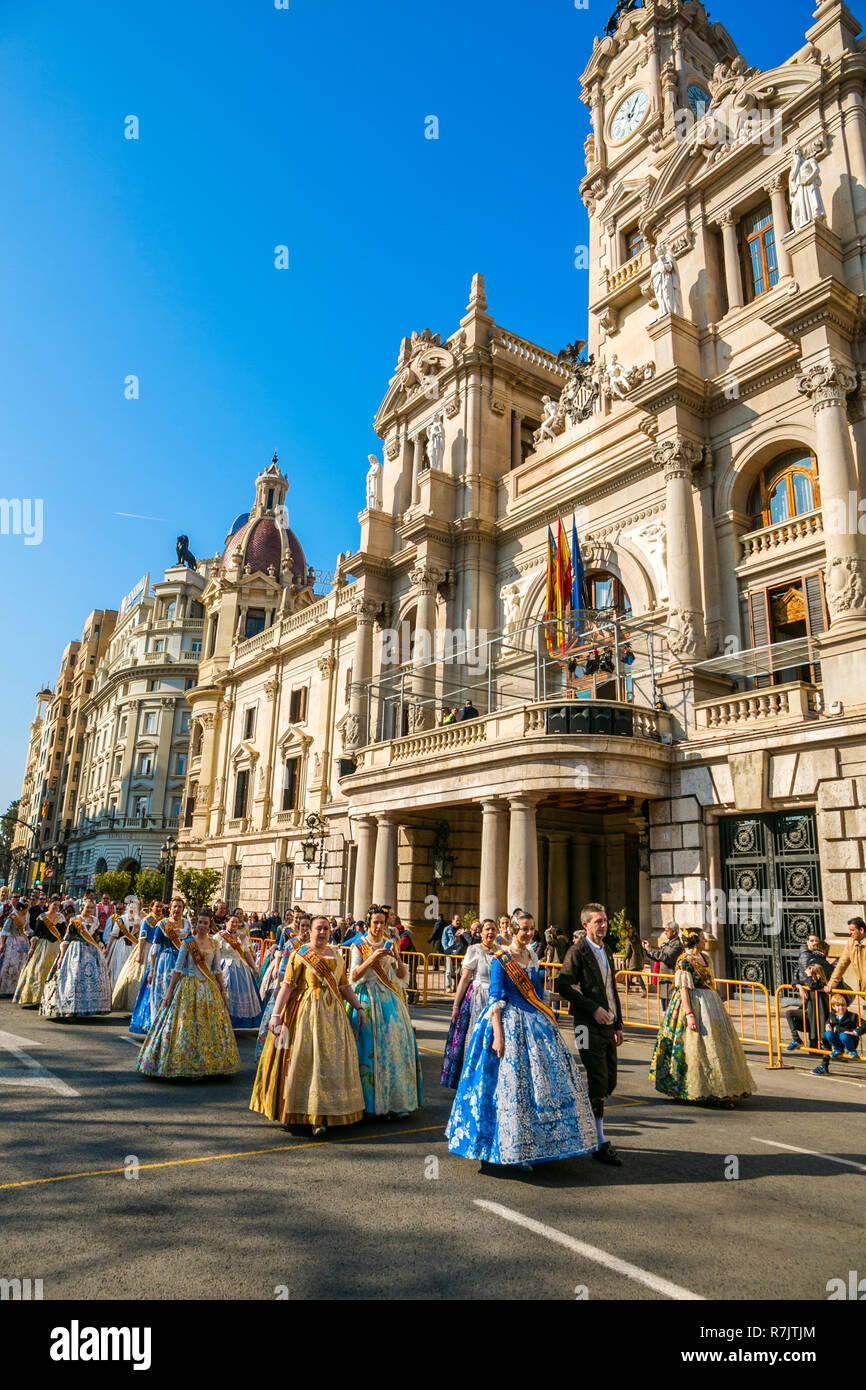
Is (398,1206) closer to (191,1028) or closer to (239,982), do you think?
(191,1028)

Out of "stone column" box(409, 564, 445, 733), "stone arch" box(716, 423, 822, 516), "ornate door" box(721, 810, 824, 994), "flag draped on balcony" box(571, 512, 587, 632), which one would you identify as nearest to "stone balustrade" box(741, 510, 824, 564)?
"stone arch" box(716, 423, 822, 516)

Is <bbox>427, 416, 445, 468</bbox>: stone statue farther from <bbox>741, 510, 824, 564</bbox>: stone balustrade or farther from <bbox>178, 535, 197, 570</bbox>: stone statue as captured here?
<bbox>178, 535, 197, 570</bbox>: stone statue

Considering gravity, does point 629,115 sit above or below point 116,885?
above

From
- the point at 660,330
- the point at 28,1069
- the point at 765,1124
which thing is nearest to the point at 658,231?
the point at 660,330

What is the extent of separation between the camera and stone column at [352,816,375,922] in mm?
23109

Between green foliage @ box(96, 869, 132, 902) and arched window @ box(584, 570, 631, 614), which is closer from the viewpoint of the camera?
arched window @ box(584, 570, 631, 614)

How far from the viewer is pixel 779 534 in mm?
17938

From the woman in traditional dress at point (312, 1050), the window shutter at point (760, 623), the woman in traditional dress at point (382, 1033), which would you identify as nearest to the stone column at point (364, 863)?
the window shutter at point (760, 623)

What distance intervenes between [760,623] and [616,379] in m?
8.72

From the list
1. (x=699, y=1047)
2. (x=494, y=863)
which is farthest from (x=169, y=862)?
(x=699, y=1047)

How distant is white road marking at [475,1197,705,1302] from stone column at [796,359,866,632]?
12.4 meters

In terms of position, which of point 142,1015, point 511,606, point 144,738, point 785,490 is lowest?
point 142,1015

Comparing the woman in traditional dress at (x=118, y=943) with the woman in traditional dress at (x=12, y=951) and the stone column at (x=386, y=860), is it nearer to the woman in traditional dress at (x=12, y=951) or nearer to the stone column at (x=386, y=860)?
the woman in traditional dress at (x=12, y=951)
